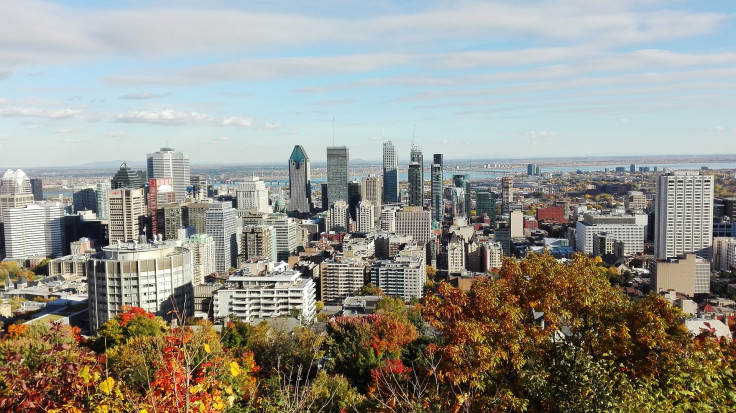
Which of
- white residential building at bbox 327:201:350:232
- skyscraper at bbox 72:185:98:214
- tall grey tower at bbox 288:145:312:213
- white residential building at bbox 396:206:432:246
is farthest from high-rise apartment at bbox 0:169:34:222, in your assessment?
white residential building at bbox 396:206:432:246

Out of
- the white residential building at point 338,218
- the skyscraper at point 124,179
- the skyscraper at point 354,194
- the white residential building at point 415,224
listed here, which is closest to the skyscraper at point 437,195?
the skyscraper at point 354,194

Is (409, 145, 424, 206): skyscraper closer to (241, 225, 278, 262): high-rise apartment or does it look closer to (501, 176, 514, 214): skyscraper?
(501, 176, 514, 214): skyscraper

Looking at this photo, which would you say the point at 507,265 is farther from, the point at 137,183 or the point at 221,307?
the point at 137,183

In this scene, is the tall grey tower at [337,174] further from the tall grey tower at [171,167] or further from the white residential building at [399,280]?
the white residential building at [399,280]

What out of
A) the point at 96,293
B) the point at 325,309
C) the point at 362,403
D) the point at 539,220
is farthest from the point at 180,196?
the point at 362,403

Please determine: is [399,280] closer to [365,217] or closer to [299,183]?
[365,217]

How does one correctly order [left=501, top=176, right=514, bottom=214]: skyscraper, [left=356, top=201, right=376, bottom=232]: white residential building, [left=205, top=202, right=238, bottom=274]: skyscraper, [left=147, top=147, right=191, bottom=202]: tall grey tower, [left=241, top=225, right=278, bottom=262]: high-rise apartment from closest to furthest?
1. [left=241, top=225, right=278, bottom=262]: high-rise apartment
2. [left=205, top=202, right=238, bottom=274]: skyscraper
3. [left=356, top=201, right=376, bottom=232]: white residential building
4. [left=501, top=176, right=514, bottom=214]: skyscraper
5. [left=147, top=147, right=191, bottom=202]: tall grey tower
